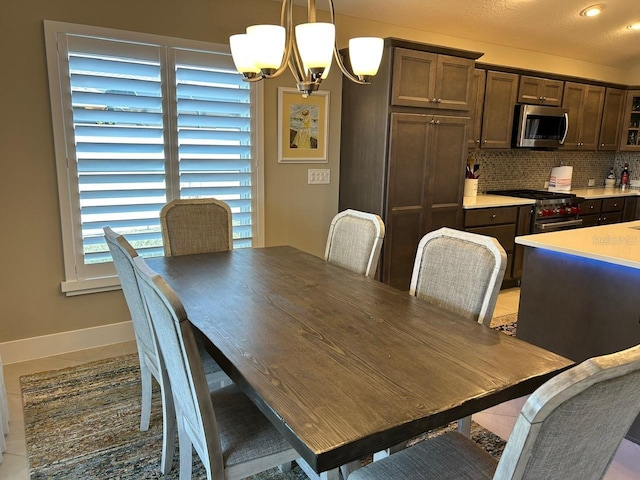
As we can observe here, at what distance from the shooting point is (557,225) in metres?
4.52

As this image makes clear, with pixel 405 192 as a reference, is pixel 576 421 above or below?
below

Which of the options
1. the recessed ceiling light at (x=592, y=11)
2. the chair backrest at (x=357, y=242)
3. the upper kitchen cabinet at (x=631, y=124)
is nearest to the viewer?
the chair backrest at (x=357, y=242)

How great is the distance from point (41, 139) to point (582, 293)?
124 inches

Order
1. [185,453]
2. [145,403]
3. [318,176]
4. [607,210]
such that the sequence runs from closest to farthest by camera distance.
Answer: [185,453], [145,403], [318,176], [607,210]

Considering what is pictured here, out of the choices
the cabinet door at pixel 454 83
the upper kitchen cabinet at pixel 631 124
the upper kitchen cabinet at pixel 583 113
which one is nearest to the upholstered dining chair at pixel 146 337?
the cabinet door at pixel 454 83

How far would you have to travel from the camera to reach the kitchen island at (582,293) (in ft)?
7.08

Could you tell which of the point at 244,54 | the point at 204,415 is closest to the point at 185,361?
the point at 204,415

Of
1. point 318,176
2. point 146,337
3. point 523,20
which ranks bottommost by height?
point 146,337

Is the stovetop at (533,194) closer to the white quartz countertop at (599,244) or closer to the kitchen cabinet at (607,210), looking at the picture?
the kitchen cabinet at (607,210)

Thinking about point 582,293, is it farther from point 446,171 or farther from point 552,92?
point 552,92

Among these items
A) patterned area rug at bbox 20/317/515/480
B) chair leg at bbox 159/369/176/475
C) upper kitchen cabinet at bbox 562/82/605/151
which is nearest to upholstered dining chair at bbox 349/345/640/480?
patterned area rug at bbox 20/317/515/480

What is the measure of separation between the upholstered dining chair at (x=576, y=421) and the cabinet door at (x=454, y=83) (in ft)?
10.1

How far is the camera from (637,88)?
536 cm

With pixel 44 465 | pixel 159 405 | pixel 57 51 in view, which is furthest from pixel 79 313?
pixel 57 51
